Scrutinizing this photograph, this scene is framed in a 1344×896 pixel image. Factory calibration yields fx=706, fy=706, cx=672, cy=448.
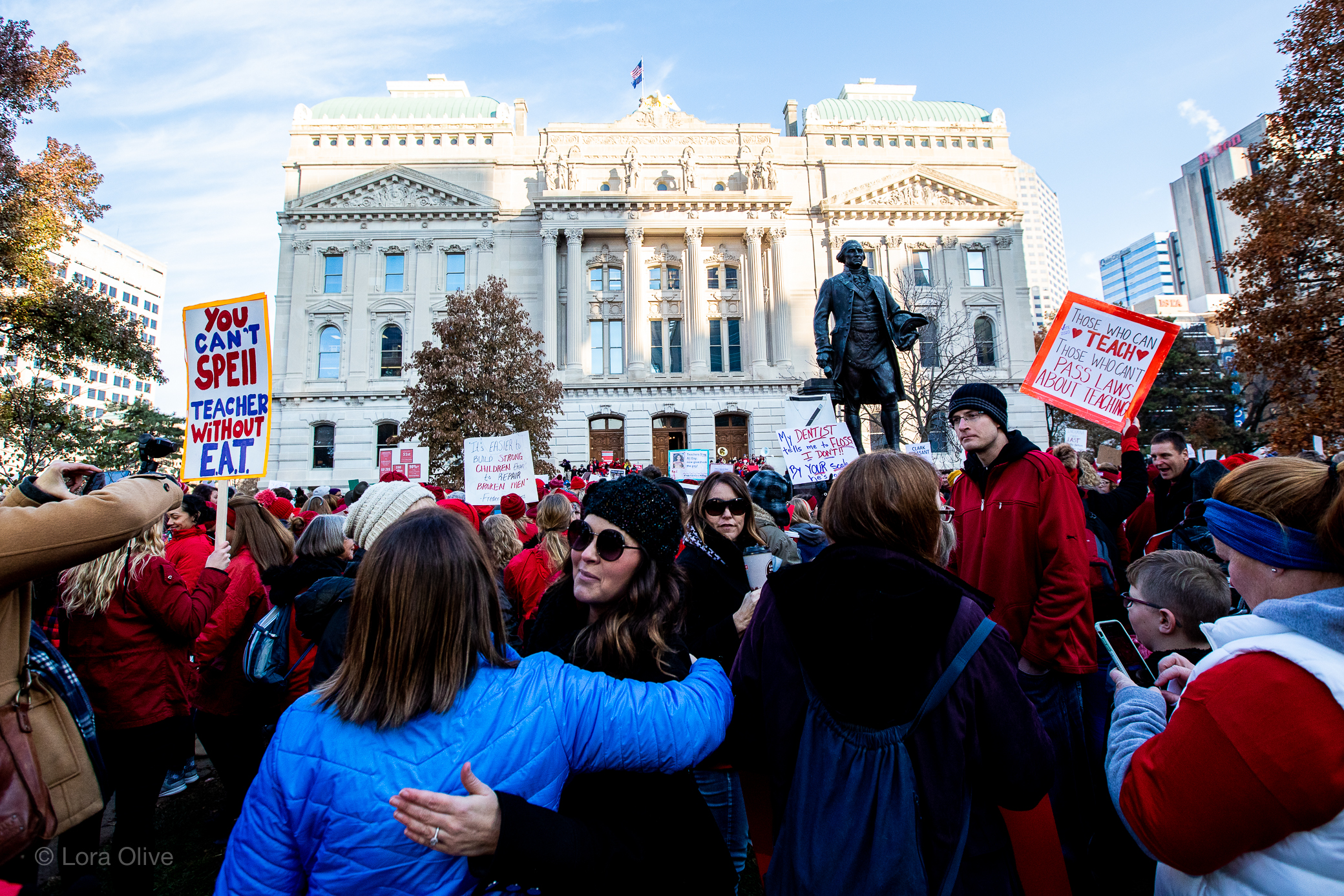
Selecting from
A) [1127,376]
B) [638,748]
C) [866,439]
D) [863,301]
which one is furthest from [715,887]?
[866,439]

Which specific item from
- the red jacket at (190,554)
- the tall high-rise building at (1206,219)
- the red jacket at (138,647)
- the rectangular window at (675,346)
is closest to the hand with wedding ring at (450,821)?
the red jacket at (138,647)

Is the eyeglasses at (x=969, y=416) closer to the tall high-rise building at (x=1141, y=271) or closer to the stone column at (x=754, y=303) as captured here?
the stone column at (x=754, y=303)

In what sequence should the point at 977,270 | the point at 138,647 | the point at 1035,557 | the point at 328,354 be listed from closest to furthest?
1. the point at 1035,557
2. the point at 138,647
3. the point at 328,354
4. the point at 977,270

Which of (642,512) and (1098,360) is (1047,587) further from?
(1098,360)

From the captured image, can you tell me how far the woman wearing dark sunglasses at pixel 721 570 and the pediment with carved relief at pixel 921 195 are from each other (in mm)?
38539

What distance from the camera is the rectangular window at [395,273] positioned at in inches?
1469

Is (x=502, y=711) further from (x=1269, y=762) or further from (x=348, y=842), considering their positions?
(x=1269, y=762)

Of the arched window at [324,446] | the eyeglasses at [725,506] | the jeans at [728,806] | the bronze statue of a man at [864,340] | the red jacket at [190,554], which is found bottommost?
the jeans at [728,806]

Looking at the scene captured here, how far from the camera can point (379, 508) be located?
14.1 feet

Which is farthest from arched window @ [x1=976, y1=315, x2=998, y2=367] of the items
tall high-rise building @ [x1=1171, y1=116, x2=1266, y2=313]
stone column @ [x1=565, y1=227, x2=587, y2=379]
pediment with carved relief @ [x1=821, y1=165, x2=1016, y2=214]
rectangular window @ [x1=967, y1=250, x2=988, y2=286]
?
tall high-rise building @ [x1=1171, y1=116, x2=1266, y2=313]

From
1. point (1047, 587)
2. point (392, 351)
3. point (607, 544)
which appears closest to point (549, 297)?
point (392, 351)

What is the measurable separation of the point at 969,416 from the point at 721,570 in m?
1.62

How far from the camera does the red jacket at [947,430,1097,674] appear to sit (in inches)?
133

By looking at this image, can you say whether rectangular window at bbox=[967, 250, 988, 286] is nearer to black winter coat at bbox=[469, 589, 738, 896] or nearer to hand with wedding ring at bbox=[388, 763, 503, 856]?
black winter coat at bbox=[469, 589, 738, 896]
